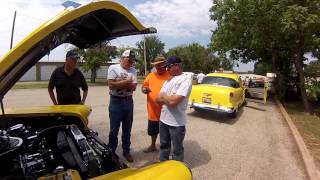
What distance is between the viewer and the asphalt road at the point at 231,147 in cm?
597

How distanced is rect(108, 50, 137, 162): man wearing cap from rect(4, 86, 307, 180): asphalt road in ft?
2.59

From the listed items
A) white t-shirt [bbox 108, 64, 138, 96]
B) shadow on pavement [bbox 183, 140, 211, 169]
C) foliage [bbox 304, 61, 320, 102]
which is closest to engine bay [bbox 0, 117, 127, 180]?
white t-shirt [bbox 108, 64, 138, 96]

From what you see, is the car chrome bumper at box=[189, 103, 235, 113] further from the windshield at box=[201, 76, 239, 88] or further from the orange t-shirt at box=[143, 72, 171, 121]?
the orange t-shirt at box=[143, 72, 171, 121]

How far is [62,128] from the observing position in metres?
3.02

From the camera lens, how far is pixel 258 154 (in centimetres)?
725

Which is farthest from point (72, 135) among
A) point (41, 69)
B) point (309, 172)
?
point (41, 69)

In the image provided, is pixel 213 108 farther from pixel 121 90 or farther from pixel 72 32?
pixel 72 32

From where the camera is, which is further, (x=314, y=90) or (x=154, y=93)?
(x=314, y=90)

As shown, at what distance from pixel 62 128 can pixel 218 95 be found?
862 cm


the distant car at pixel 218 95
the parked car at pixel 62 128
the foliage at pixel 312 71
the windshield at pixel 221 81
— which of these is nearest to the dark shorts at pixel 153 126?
the parked car at pixel 62 128

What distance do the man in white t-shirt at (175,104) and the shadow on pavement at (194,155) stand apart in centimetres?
132

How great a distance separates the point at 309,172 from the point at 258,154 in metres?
1.36

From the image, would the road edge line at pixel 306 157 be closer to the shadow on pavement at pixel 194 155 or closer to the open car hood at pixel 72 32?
the shadow on pavement at pixel 194 155

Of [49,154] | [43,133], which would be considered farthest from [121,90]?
[49,154]
